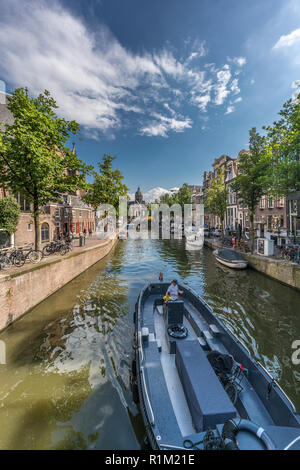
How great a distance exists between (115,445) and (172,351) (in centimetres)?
241

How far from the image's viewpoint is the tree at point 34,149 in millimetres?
11242

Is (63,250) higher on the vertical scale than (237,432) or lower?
higher

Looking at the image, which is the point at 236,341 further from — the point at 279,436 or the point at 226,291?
the point at 226,291

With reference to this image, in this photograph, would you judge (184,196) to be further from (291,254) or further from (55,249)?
(55,249)

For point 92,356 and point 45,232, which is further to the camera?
point 45,232

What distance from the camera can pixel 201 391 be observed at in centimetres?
396

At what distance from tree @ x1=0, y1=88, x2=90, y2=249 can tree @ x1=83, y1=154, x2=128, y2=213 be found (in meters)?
16.8

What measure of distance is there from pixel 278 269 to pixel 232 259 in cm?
426

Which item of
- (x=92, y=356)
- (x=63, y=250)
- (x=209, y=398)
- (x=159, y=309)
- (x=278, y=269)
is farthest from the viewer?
(x=63, y=250)

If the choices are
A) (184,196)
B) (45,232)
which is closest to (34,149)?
(45,232)

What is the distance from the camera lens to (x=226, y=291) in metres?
13.9

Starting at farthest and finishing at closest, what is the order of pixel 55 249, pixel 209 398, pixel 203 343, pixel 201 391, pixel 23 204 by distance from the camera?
pixel 23 204 → pixel 55 249 → pixel 203 343 → pixel 201 391 → pixel 209 398

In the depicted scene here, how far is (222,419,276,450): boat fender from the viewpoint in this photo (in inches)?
113
